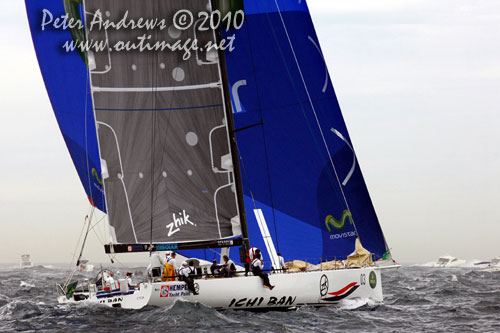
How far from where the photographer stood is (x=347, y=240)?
2023 centimetres

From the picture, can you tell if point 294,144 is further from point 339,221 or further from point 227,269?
Answer: point 227,269

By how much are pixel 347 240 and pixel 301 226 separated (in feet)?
5.53

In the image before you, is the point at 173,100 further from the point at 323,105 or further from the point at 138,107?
the point at 323,105

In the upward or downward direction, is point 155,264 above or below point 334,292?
above

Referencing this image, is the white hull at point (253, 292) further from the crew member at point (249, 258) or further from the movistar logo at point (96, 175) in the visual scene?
the movistar logo at point (96, 175)

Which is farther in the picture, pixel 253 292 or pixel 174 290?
pixel 253 292

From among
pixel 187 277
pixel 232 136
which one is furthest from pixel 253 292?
pixel 232 136

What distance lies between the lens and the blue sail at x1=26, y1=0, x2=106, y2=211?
2573cm

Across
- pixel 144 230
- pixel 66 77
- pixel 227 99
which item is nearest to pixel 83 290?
Answer: pixel 144 230

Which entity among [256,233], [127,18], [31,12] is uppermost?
[31,12]

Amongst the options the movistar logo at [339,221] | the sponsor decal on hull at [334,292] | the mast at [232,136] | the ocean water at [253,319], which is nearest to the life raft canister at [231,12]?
the mast at [232,136]

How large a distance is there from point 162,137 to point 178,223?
2036 millimetres

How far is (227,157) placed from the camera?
18438mm

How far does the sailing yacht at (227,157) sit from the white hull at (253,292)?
0.03 meters
